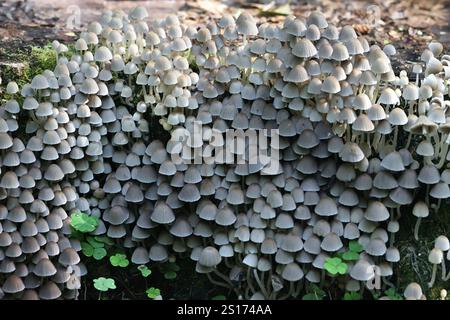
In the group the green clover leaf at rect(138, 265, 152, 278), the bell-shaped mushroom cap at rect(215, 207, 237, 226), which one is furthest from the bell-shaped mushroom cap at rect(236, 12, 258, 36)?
the green clover leaf at rect(138, 265, 152, 278)

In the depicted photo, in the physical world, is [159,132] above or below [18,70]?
below

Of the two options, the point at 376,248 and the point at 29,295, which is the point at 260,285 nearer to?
the point at 376,248

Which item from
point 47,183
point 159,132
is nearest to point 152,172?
point 159,132

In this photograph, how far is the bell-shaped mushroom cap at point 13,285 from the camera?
379 cm

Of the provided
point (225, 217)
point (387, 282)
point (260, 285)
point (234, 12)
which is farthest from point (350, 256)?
point (234, 12)

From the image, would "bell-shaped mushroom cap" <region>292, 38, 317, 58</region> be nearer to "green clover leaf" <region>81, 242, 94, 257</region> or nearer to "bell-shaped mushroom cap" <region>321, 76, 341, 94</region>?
"bell-shaped mushroom cap" <region>321, 76, 341, 94</region>

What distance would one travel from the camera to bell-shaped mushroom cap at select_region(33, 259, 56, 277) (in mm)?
3820

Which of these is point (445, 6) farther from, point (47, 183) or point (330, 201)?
point (47, 183)

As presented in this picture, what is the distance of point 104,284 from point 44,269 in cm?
33

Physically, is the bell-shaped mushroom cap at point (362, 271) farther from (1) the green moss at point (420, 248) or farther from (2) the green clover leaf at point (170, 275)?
(2) the green clover leaf at point (170, 275)

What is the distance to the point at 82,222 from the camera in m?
4.05

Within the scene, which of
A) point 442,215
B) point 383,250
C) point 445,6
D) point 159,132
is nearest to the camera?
point 383,250
